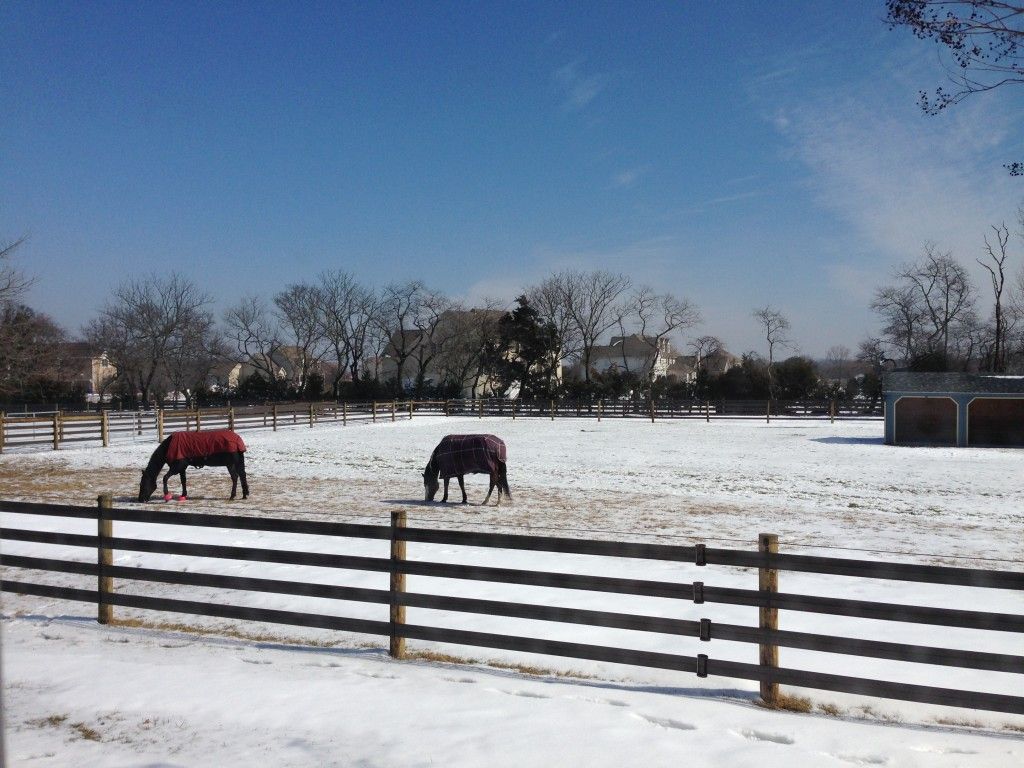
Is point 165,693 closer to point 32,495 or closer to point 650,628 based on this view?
point 650,628

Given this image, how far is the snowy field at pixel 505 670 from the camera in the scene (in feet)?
14.4

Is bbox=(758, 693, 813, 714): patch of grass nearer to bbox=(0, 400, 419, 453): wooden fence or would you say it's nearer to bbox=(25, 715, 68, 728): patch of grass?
bbox=(25, 715, 68, 728): patch of grass

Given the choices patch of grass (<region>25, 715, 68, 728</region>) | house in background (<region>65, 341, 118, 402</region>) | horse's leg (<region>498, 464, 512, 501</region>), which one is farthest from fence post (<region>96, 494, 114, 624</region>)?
house in background (<region>65, 341, 118, 402</region>)

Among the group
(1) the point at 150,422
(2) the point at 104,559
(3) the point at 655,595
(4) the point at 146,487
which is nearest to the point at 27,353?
(1) the point at 150,422

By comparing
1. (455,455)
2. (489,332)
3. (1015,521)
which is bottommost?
(1015,521)

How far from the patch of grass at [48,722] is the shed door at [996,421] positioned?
3519 centimetres

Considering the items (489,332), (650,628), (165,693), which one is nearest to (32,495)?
(165,693)

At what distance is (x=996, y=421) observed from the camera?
3259 cm

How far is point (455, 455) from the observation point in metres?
15.2

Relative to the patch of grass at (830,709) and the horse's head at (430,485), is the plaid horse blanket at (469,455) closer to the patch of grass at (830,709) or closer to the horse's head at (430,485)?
the horse's head at (430,485)

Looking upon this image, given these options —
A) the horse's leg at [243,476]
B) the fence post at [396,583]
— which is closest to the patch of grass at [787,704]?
the fence post at [396,583]

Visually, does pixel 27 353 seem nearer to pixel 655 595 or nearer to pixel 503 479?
pixel 503 479

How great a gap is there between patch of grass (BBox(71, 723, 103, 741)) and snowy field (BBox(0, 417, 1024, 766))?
0.02m

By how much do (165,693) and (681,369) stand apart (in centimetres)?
12357
